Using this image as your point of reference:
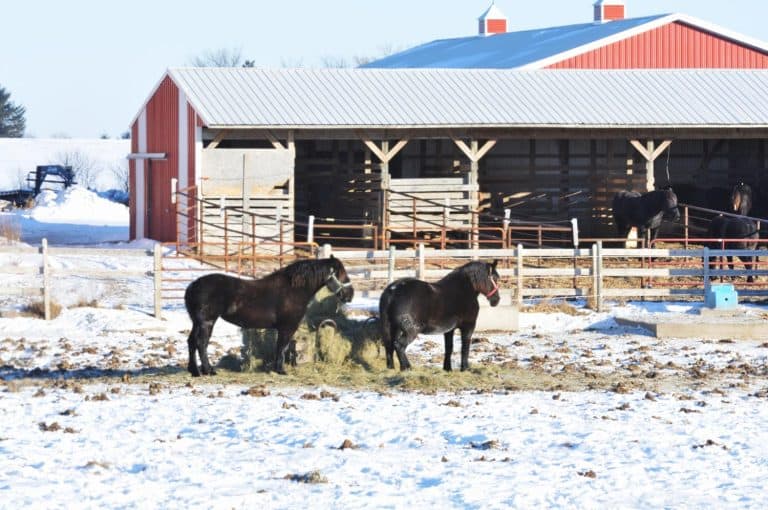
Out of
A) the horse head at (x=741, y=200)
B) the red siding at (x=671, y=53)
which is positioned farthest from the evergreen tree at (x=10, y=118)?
the horse head at (x=741, y=200)

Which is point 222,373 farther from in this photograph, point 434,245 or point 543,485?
point 434,245

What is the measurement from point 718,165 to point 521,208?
5.77 metres

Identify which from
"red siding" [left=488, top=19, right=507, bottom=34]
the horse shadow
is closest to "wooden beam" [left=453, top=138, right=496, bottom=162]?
the horse shadow

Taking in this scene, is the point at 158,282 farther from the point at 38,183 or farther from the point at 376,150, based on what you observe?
the point at 38,183

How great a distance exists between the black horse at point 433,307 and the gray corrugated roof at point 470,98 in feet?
48.7

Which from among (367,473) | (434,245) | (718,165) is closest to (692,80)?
(718,165)

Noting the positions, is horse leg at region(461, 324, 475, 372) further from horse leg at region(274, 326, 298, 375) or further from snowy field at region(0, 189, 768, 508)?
horse leg at region(274, 326, 298, 375)

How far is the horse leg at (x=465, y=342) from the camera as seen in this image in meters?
13.9

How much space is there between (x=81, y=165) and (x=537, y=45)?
1400 inches

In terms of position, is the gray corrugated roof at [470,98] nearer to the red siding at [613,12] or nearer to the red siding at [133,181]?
the red siding at [133,181]

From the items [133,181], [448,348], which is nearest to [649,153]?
[133,181]

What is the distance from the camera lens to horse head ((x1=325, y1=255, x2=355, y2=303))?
13312 mm

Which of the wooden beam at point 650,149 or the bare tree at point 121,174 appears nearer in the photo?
the wooden beam at point 650,149

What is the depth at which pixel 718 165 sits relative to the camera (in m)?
35.8
